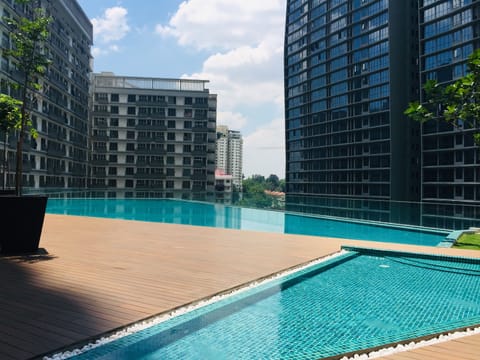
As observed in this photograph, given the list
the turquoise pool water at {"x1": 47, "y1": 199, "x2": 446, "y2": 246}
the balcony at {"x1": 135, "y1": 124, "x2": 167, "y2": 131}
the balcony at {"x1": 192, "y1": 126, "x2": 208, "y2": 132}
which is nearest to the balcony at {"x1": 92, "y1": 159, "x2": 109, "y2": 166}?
the balcony at {"x1": 135, "y1": 124, "x2": 167, "y2": 131}

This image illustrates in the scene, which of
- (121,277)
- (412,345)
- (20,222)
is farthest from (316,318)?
(20,222)

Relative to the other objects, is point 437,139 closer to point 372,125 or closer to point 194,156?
point 372,125

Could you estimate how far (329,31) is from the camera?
71.7 metres

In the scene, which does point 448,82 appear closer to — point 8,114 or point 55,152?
point 55,152

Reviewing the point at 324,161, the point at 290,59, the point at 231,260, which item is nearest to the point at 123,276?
the point at 231,260

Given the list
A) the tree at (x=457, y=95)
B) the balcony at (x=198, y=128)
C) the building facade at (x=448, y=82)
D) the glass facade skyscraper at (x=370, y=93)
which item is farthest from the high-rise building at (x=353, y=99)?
the tree at (x=457, y=95)

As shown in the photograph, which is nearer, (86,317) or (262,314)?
(86,317)

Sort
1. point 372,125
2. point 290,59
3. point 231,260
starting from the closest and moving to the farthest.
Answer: point 231,260, point 372,125, point 290,59

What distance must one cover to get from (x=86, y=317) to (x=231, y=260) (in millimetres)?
3759

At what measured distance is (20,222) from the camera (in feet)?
23.3

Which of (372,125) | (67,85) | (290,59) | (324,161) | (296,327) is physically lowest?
(296,327)

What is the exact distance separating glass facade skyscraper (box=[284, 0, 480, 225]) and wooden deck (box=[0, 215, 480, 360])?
41.5 m

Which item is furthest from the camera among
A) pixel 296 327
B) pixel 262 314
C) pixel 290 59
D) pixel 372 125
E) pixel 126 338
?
pixel 290 59

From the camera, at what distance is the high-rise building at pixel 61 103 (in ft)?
146
